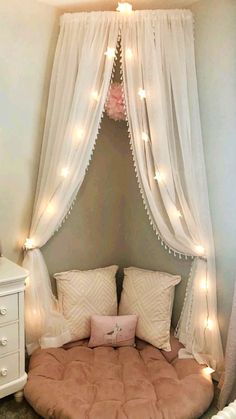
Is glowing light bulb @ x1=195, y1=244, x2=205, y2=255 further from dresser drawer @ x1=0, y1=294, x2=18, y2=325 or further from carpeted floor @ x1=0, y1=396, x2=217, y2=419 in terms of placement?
dresser drawer @ x1=0, y1=294, x2=18, y2=325

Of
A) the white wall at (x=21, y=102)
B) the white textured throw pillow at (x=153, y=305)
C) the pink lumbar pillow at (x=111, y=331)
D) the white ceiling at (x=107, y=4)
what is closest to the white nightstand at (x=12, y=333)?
the white wall at (x=21, y=102)

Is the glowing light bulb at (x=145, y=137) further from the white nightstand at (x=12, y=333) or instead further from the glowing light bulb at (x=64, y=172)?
the white nightstand at (x=12, y=333)

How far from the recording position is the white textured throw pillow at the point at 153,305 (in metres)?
2.44

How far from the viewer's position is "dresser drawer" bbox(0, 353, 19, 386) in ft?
6.62

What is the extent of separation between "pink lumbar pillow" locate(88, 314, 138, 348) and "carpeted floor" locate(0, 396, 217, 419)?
58 cm

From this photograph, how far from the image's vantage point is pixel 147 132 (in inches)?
89.8

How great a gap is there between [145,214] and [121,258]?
47cm

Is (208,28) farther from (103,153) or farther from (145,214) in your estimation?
(145,214)

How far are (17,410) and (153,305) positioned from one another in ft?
3.54

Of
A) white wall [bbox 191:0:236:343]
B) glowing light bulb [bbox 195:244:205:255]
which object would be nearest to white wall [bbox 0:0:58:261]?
white wall [bbox 191:0:236:343]

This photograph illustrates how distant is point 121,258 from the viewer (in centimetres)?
296

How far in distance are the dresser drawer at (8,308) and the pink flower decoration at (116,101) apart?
4.58 ft

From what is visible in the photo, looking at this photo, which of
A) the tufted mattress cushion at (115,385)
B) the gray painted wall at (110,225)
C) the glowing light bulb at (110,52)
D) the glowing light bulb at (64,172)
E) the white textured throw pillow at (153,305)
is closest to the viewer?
the tufted mattress cushion at (115,385)

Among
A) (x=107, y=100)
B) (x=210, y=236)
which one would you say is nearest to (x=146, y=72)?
(x=107, y=100)
